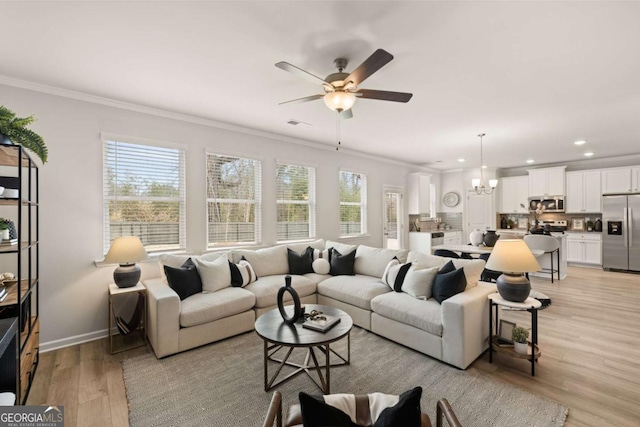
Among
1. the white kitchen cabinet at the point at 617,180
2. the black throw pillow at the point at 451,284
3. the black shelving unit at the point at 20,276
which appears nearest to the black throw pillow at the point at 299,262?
the black throw pillow at the point at 451,284

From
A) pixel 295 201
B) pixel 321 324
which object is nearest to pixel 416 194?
pixel 295 201

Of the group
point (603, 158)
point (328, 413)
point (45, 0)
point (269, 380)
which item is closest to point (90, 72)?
point (45, 0)

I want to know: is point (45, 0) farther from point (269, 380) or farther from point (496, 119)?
point (496, 119)

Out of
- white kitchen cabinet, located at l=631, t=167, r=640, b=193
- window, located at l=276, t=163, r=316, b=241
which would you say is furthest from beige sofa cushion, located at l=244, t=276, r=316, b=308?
white kitchen cabinet, located at l=631, t=167, r=640, b=193

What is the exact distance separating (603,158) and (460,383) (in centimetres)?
776

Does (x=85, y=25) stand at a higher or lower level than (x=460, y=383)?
higher

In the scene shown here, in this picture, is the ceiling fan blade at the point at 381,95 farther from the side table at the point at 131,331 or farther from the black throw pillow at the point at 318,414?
the side table at the point at 131,331

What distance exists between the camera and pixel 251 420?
1.99 m

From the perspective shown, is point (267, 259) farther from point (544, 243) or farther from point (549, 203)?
point (549, 203)

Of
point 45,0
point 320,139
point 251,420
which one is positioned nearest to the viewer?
point 45,0

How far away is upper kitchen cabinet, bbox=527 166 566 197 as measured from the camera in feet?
24.3

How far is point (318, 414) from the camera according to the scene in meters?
1.09

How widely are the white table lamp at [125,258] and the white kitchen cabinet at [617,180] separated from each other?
9462 millimetres

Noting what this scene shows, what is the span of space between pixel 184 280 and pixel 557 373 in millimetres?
3700
